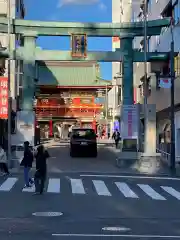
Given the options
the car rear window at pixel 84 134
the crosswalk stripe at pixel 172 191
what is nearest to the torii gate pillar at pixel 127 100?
the car rear window at pixel 84 134

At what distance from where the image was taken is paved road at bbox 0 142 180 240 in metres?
9.36

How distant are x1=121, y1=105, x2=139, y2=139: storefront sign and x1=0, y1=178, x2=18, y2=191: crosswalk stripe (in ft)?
28.8

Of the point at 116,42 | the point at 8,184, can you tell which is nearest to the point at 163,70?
the point at 8,184

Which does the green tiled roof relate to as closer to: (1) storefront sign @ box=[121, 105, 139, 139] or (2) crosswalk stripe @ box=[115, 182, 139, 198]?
(1) storefront sign @ box=[121, 105, 139, 139]

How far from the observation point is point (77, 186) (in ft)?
59.4

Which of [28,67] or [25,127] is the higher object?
[28,67]

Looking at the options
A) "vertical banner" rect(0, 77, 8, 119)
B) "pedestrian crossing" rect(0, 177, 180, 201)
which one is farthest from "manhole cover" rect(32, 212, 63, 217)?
"vertical banner" rect(0, 77, 8, 119)

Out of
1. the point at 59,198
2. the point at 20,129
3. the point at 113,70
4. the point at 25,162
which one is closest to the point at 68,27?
the point at 20,129

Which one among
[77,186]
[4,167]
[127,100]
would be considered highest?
[127,100]

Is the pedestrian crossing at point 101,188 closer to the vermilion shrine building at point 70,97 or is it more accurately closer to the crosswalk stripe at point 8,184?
the crosswalk stripe at point 8,184

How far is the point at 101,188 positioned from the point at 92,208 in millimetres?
4946

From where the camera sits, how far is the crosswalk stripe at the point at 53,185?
659 inches

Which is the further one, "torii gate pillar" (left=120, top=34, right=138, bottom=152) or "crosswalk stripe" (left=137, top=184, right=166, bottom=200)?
"torii gate pillar" (left=120, top=34, right=138, bottom=152)

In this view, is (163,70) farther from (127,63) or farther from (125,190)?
(125,190)
